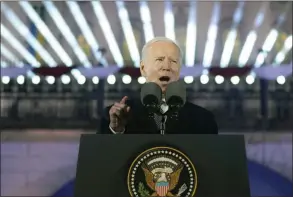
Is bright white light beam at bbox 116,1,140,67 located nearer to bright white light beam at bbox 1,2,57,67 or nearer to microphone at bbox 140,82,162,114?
bright white light beam at bbox 1,2,57,67

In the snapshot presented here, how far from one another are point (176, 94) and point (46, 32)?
8.70ft

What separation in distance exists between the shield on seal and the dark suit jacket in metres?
0.24

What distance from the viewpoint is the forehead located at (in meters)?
1.23

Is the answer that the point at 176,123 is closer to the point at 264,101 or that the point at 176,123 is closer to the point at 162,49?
the point at 162,49

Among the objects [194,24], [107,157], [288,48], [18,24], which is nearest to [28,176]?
[18,24]

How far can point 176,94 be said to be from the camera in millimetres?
1025

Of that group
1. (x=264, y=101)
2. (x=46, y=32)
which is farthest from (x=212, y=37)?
(x=46, y=32)

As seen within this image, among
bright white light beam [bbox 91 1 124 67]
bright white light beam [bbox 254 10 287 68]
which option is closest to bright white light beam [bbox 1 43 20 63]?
bright white light beam [bbox 91 1 124 67]

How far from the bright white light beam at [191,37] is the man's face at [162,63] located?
1693 mm

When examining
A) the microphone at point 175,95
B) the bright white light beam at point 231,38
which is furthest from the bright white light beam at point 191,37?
the microphone at point 175,95

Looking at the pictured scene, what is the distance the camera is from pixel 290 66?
12.8 ft

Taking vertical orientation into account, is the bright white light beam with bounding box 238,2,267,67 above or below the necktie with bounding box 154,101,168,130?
above

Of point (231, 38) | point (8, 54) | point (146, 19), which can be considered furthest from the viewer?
point (8, 54)

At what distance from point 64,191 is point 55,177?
0.49ft
